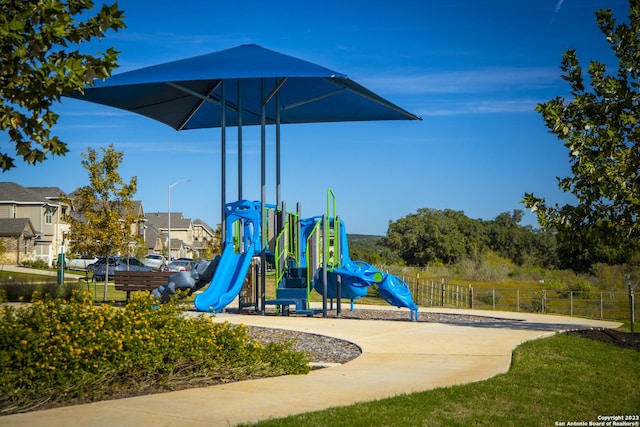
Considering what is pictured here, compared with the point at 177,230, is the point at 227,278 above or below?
below

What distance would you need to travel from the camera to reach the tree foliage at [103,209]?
29.4 metres

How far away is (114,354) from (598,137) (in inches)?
390

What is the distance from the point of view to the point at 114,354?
8172 millimetres

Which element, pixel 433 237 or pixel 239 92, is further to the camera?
pixel 433 237

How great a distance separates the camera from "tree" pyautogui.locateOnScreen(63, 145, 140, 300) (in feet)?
96.6

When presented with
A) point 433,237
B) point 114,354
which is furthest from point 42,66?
point 433,237

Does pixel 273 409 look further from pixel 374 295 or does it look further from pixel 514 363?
pixel 374 295

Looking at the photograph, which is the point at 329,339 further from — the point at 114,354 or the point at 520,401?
the point at 520,401

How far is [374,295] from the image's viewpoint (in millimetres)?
31500

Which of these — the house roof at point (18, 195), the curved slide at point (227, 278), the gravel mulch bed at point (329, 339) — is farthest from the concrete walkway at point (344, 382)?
the house roof at point (18, 195)

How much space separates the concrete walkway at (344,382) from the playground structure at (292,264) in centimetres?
245

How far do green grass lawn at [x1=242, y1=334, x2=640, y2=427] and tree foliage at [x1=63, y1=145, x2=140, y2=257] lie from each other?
21.9m

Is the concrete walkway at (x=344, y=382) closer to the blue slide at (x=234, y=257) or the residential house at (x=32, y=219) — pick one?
the blue slide at (x=234, y=257)

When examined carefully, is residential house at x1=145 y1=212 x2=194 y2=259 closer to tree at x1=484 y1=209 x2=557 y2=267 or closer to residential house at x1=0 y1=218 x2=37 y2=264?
residential house at x1=0 y1=218 x2=37 y2=264
